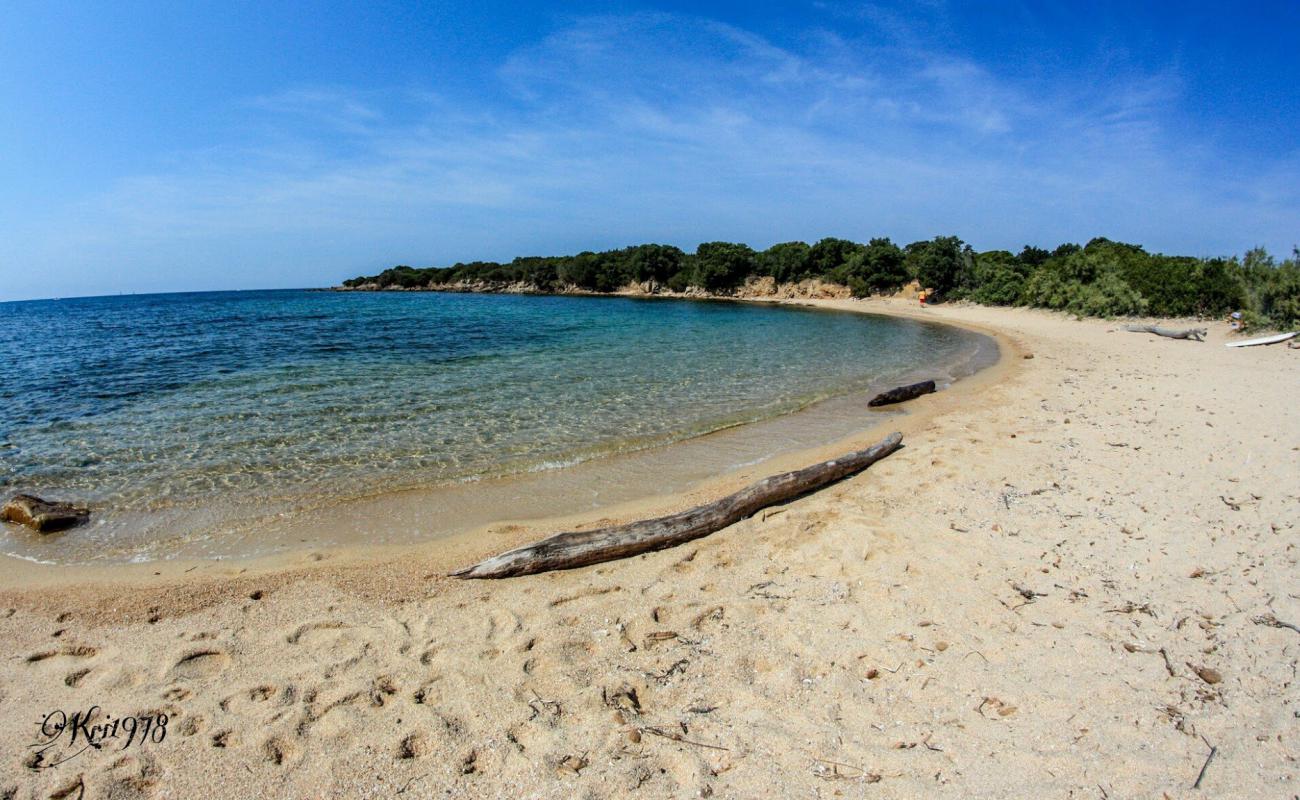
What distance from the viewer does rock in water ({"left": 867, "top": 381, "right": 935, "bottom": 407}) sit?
41.2 feet

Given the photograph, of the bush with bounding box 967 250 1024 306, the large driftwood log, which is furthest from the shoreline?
the bush with bounding box 967 250 1024 306

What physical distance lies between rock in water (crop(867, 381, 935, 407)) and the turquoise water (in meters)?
1.39

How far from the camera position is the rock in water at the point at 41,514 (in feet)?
20.5

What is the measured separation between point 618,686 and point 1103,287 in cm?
3712

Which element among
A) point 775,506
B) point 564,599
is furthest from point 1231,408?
point 564,599

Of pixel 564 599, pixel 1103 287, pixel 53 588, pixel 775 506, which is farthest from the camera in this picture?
pixel 1103 287

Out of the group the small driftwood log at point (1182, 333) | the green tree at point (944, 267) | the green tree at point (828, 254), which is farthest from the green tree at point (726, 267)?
the small driftwood log at point (1182, 333)

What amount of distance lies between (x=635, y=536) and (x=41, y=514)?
6.76m

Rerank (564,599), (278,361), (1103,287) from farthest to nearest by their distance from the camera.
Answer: (1103,287) → (278,361) → (564,599)

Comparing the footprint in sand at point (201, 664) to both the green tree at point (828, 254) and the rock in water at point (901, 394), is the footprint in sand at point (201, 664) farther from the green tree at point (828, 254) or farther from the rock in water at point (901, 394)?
the green tree at point (828, 254)

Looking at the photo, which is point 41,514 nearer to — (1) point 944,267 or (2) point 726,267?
(1) point 944,267

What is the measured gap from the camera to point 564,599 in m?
4.66

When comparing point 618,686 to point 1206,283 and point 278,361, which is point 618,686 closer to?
point 278,361

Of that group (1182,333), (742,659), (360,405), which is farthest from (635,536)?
(1182,333)
